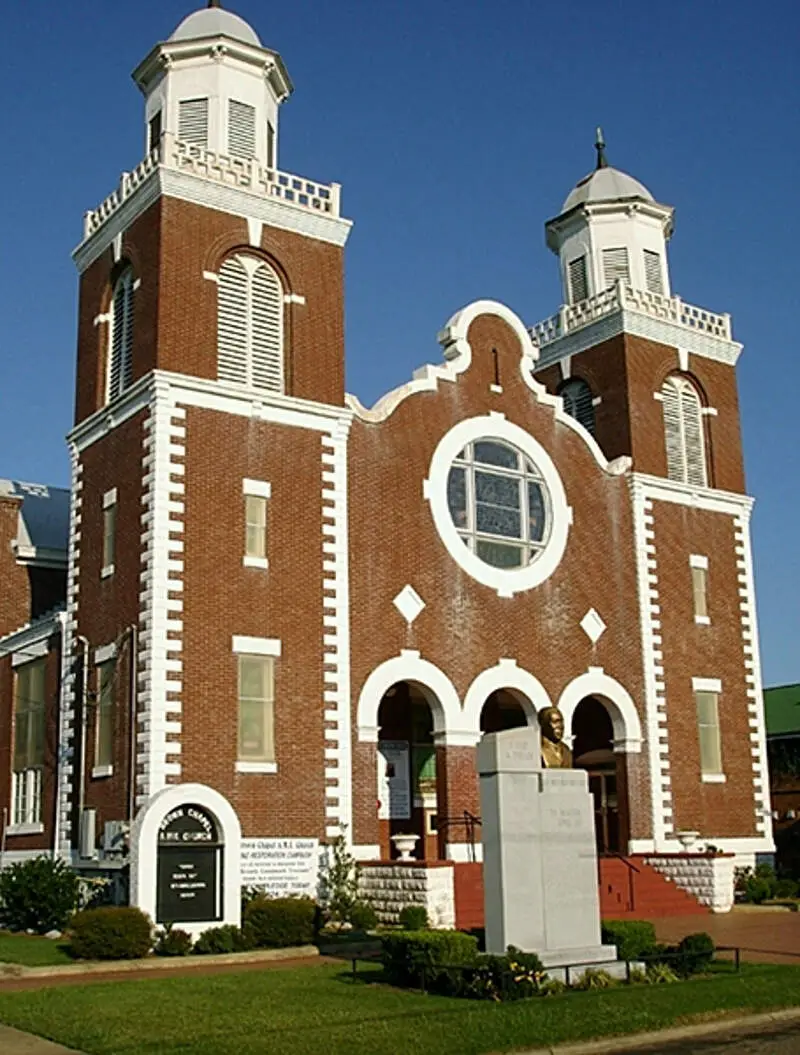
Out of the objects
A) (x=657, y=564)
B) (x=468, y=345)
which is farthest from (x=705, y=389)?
(x=468, y=345)

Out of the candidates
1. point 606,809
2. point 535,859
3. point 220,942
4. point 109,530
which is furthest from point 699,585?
point 535,859

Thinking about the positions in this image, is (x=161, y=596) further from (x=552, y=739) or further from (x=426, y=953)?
(x=426, y=953)

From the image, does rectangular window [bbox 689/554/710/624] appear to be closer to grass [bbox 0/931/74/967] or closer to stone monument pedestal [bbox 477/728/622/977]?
stone monument pedestal [bbox 477/728/622/977]

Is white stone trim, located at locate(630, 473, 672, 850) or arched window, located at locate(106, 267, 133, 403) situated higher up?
arched window, located at locate(106, 267, 133, 403)

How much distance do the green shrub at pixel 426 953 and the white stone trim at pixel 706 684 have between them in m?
20.1

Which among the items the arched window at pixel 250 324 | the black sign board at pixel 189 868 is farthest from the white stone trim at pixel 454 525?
the black sign board at pixel 189 868

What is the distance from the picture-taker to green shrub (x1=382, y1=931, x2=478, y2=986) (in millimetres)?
17172

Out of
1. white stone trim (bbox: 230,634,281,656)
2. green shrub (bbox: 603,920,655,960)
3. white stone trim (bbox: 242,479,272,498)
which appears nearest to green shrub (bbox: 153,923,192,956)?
white stone trim (bbox: 230,634,281,656)

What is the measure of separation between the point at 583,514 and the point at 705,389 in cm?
718

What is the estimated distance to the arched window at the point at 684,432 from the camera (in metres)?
38.7

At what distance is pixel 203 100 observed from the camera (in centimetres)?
3197

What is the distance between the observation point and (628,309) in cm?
3831

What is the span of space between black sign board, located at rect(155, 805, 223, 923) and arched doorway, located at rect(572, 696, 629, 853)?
13168mm

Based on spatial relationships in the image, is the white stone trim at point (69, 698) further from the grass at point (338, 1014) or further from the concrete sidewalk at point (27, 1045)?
the concrete sidewalk at point (27, 1045)
